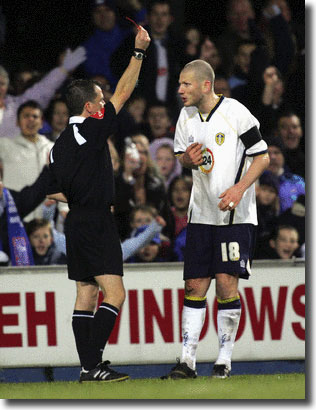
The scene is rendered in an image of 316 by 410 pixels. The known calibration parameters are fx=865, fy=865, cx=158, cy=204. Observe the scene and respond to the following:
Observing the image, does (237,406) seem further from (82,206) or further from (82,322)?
(82,206)

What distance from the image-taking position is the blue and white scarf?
569cm

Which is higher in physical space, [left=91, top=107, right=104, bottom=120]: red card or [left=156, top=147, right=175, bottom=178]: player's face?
Answer: [left=91, top=107, right=104, bottom=120]: red card

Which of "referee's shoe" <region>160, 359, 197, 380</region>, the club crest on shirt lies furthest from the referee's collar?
"referee's shoe" <region>160, 359, 197, 380</region>

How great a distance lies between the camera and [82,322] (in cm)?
418

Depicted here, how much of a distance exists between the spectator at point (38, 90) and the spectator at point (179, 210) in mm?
1178

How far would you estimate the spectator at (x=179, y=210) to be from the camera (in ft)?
19.1

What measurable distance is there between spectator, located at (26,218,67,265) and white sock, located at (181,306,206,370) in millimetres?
1629

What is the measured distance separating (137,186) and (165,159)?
0.31 m

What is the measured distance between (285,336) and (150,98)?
2136 mm

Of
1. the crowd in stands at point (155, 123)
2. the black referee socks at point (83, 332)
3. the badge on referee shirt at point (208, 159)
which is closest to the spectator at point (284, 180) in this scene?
the crowd in stands at point (155, 123)

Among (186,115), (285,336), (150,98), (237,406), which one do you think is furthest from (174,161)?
(237,406)

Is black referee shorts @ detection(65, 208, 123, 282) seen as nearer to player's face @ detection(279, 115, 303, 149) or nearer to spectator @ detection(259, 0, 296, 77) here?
player's face @ detection(279, 115, 303, 149)

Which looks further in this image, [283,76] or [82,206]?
[283,76]

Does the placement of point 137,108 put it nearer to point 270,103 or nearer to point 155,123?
point 155,123
